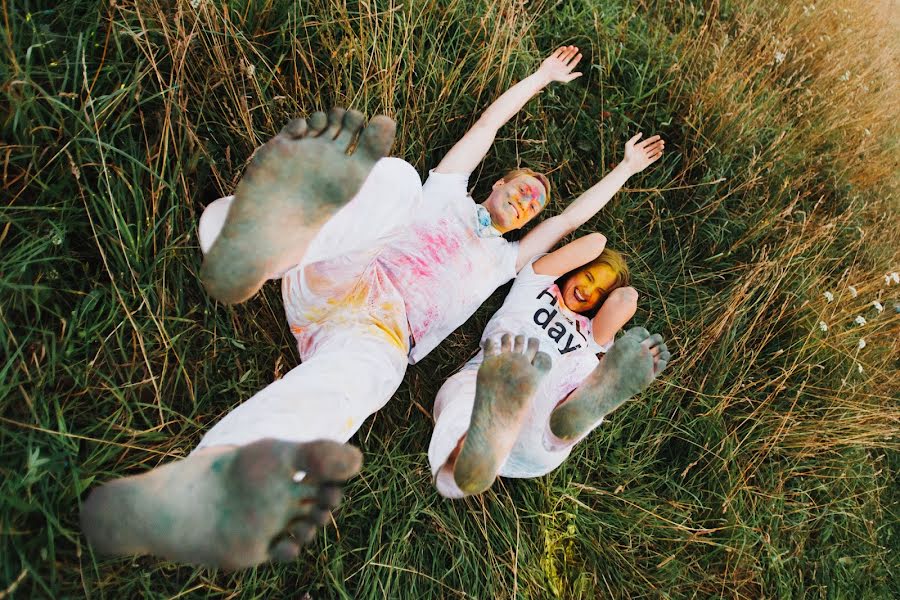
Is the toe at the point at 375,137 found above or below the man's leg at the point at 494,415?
above

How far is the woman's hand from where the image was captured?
2.76 m

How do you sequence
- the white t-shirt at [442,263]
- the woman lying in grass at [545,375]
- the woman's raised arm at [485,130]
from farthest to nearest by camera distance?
the woman's raised arm at [485,130] → the white t-shirt at [442,263] → the woman lying in grass at [545,375]

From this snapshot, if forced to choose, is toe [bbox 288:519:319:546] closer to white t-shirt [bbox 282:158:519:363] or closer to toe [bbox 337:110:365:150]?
white t-shirt [bbox 282:158:519:363]

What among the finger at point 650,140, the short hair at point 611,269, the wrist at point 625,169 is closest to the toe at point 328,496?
the short hair at point 611,269

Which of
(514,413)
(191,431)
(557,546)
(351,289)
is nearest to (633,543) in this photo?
(557,546)

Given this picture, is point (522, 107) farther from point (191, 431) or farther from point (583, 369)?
point (191, 431)

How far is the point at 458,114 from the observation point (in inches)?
107

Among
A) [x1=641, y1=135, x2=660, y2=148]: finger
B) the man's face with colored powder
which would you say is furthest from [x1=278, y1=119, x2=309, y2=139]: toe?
[x1=641, y1=135, x2=660, y2=148]: finger

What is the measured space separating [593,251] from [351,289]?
4.33 ft

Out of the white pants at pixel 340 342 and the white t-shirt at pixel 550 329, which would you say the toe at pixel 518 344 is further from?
the white t-shirt at pixel 550 329

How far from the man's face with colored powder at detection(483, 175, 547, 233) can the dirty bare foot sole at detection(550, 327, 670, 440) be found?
0.78 metres

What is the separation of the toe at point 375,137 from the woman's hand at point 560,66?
5.22ft

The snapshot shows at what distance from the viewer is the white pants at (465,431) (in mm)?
1833

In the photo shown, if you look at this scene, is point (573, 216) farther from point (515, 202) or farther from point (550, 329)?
point (550, 329)
